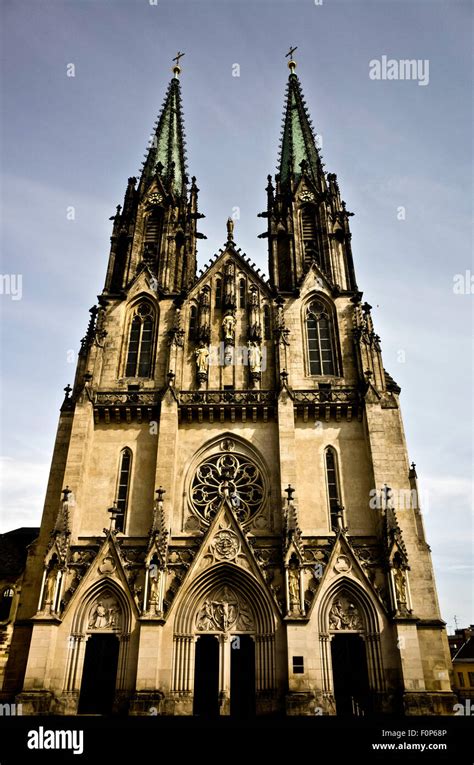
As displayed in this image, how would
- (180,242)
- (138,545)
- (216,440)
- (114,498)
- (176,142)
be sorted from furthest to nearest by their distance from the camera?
(176,142)
(180,242)
(216,440)
(114,498)
(138,545)

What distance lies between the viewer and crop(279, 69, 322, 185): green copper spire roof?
104 feet

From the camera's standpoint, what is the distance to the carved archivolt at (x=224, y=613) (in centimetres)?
1841

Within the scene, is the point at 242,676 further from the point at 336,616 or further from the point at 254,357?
the point at 254,357

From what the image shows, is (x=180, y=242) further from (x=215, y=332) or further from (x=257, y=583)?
(x=257, y=583)

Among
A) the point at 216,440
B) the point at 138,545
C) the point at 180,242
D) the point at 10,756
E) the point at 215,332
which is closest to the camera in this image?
the point at 10,756

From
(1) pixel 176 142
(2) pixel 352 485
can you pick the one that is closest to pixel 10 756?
(2) pixel 352 485

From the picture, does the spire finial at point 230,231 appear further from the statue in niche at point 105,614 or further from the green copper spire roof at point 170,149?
the statue in niche at point 105,614

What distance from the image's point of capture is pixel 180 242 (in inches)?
1145

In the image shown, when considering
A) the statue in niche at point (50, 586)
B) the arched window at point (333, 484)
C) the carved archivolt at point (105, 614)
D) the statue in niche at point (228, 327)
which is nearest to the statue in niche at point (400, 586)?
the arched window at point (333, 484)

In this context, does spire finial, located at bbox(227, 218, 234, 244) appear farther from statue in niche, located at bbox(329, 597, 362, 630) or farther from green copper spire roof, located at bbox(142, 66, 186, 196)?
statue in niche, located at bbox(329, 597, 362, 630)

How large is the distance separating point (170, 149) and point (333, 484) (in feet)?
75.0

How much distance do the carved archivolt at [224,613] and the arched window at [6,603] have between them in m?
11.7

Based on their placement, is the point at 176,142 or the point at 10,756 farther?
the point at 176,142

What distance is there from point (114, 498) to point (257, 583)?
6.21m
